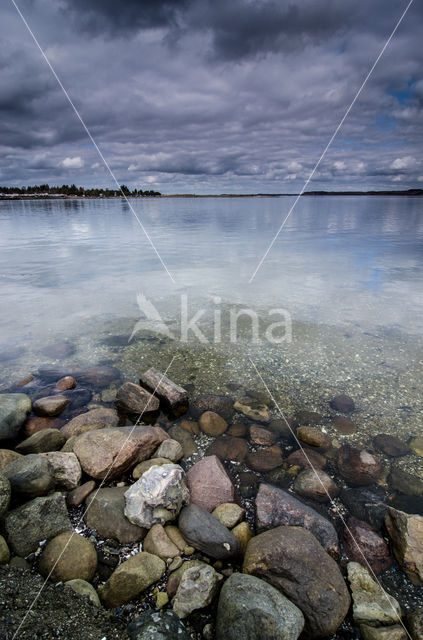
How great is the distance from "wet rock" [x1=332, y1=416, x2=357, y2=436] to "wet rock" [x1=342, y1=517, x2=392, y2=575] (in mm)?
1722

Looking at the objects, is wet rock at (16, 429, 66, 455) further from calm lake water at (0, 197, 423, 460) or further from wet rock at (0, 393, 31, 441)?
calm lake water at (0, 197, 423, 460)

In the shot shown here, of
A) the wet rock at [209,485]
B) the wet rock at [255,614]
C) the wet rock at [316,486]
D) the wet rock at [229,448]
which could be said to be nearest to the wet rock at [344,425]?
the wet rock at [316,486]

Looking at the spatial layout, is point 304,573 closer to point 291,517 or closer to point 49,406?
point 291,517

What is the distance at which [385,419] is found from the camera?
5758 millimetres

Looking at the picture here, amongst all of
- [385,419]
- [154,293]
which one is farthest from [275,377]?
[154,293]

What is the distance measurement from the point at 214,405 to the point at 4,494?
348 centimetres

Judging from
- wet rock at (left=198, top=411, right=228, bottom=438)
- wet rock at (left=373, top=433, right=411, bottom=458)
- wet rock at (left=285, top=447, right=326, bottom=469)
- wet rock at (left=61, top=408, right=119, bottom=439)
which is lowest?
wet rock at (left=285, top=447, right=326, bottom=469)

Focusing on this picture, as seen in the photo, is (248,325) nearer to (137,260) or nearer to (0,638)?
(0,638)

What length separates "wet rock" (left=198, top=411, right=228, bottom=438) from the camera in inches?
217

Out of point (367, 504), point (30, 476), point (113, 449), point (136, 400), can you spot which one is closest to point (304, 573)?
point (367, 504)

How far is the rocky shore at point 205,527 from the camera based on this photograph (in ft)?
9.35

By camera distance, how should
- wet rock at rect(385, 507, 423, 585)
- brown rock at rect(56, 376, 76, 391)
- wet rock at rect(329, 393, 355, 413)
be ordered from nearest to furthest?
wet rock at rect(385, 507, 423, 585), wet rock at rect(329, 393, 355, 413), brown rock at rect(56, 376, 76, 391)

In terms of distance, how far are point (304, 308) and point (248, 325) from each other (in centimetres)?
248

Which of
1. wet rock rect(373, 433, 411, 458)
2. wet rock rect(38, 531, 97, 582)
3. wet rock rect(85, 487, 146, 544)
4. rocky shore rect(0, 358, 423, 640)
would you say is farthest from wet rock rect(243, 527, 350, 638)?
wet rock rect(373, 433, 411, 458)
